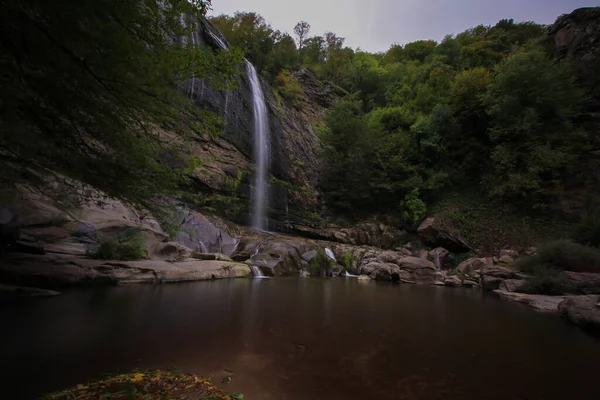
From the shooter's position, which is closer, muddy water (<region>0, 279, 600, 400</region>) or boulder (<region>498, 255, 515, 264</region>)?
muddy water (<region>0, 279, 600, 400</region>)

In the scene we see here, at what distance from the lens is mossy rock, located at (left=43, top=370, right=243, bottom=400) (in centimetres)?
190

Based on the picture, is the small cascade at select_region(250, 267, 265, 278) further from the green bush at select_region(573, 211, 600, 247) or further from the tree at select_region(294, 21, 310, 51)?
the tree at select_region(294, 21, 310, 51)

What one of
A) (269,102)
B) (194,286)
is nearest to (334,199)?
(269,102)

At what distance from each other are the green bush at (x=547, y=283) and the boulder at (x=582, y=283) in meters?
0.13

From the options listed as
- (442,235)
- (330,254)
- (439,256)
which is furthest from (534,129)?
(330,254)

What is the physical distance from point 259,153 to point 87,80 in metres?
18.1

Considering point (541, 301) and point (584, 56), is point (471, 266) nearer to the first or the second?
point (541, 301)

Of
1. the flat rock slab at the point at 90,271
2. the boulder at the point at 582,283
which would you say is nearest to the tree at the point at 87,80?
the flat rock slab at the point at 90,271

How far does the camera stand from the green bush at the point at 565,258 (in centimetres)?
936

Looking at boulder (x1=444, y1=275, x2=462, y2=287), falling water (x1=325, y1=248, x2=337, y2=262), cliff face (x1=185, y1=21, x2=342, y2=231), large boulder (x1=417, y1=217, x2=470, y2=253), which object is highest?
cliff face (x1=185, y1=21, x2=342, y2=231)

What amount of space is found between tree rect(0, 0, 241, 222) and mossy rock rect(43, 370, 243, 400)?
176 cm

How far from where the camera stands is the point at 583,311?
571 cm

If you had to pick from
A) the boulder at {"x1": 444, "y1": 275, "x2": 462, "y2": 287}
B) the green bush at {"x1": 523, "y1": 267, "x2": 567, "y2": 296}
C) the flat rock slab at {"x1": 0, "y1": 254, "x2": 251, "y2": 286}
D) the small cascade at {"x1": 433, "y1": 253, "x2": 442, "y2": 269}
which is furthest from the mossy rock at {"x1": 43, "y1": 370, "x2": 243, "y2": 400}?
the small cascade at {"x1": 433, "y1": 253, "x2": 442, "y2": 269}

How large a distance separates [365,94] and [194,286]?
115ft
